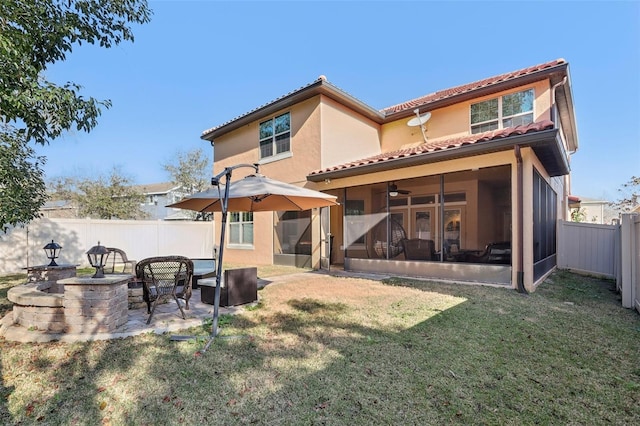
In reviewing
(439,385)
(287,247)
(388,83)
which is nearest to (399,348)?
(439,385)

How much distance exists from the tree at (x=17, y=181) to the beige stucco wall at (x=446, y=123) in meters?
11.8

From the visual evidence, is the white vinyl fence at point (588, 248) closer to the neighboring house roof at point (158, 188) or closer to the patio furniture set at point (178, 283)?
the patio furniture set at point (178, 283)

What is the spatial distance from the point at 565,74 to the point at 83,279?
13067mm

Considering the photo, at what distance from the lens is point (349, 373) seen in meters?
3.53

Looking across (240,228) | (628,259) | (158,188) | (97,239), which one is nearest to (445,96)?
(628,259)

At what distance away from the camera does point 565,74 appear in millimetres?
9789

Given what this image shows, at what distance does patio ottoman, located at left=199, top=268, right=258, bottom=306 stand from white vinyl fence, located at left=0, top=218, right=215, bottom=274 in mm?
9876

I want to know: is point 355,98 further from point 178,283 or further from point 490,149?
point 178,283

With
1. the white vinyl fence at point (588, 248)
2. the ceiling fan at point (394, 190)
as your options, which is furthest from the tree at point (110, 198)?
the white vinyl fence at point (588, 248)

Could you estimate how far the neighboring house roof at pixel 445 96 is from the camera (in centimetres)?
992

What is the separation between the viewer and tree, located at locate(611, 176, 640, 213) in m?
24.1

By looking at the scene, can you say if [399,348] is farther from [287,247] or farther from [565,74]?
[565,74]

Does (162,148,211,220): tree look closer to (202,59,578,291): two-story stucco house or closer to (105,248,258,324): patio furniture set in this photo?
(202,59,578,291): two-story stucco house

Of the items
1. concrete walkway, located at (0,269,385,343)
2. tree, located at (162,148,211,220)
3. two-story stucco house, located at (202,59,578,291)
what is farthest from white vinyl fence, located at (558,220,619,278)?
tree, located at (162,148,211,220)
